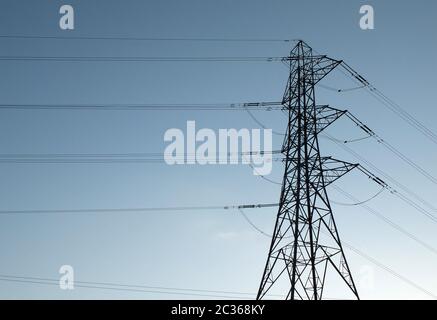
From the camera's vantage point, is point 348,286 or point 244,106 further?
point 244,106

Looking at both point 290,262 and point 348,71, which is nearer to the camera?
point 290,262

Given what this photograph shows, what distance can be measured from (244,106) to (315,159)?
25.5 ft

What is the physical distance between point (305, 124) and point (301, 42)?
6568 millimetres

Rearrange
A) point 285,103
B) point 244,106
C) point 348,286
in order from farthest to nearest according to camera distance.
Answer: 1. point 244,106
2. point 285,103
3. point 348,286

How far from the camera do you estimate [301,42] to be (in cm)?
3234

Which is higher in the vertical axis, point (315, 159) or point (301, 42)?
point (301, 42)

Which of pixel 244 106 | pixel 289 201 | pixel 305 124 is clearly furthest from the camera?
pixel 244 106
